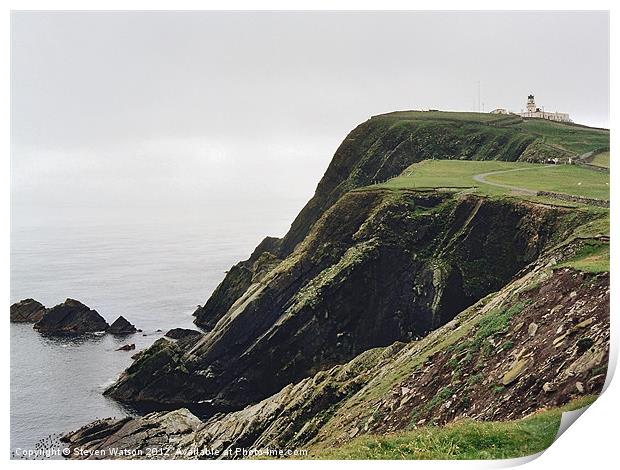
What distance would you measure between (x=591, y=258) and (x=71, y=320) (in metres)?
9.98

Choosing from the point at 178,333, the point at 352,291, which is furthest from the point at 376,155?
the point at 178,333

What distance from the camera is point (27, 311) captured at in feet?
42.4

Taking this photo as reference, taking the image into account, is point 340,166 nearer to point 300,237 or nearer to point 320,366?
point 300,237

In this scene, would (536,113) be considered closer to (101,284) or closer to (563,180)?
(563,180)

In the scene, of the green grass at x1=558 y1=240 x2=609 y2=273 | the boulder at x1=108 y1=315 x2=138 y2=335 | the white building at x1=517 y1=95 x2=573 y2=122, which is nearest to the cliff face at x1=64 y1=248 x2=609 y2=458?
the green grass at x1=558 y1=240 x2=609 y2=273

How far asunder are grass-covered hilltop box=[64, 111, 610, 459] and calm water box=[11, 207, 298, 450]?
14.7 inches

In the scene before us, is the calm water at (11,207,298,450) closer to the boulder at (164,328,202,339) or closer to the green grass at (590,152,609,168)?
the boulder at (164,328,202,339)

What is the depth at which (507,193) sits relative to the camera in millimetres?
13648

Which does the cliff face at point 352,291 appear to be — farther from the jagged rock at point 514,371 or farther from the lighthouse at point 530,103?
the lighthouse at point 530,103

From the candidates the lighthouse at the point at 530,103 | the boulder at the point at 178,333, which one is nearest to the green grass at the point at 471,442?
the boulder at the point at 178,333

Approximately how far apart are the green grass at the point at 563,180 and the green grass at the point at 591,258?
42.6 inches

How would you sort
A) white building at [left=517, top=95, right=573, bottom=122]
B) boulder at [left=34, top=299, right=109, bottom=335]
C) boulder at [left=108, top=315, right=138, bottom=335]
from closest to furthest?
boulder at [left=34, top=299, right=109, bottom=335] < boulder at [left=108, top=315, right=138, bottom=335] < white building at [left=517, top=95, right=573, bottom=122]

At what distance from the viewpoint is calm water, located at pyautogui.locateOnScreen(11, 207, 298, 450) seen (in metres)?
12.6
